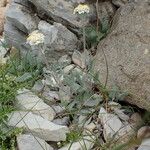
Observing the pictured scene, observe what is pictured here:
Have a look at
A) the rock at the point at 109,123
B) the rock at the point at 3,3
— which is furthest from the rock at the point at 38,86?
the rock at the point at 3,3

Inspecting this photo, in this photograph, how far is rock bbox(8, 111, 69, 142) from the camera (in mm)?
3615

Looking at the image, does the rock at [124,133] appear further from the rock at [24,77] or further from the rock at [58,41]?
the rock at [58,41]

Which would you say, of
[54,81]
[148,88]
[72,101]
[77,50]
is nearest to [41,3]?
[77,50]

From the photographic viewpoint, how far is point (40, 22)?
470 centimetres

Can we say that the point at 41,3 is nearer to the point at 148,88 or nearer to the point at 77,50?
the point at 77,50

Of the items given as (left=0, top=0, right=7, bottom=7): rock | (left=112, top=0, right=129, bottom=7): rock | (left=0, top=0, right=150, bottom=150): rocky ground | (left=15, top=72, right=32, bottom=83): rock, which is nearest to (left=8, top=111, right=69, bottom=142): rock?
(left=0, top=0, right=150, bottom=150): rocky ground

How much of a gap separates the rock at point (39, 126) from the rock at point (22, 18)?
1328mm

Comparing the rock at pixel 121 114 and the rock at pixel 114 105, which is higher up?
the rock at pixel 114 105

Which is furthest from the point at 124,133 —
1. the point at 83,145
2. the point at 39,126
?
the point at 39,126

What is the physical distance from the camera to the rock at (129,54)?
380 centimetres

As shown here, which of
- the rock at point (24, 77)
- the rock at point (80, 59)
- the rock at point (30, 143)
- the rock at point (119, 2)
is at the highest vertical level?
the rock at point (119, 2)

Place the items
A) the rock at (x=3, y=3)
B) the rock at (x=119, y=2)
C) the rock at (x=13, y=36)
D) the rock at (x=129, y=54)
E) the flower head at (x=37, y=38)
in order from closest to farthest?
the flower head at (x=37, y=38), the rock at (x=129, y=54), the rock at (x=119, y=2), the rock at (x=13, y=36), the rock at (x=3, y=3)

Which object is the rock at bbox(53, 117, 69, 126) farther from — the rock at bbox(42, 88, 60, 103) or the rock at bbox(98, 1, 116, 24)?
the rock at bbox(98, 1, 116, 24)

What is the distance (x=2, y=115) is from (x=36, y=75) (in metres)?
0.75
